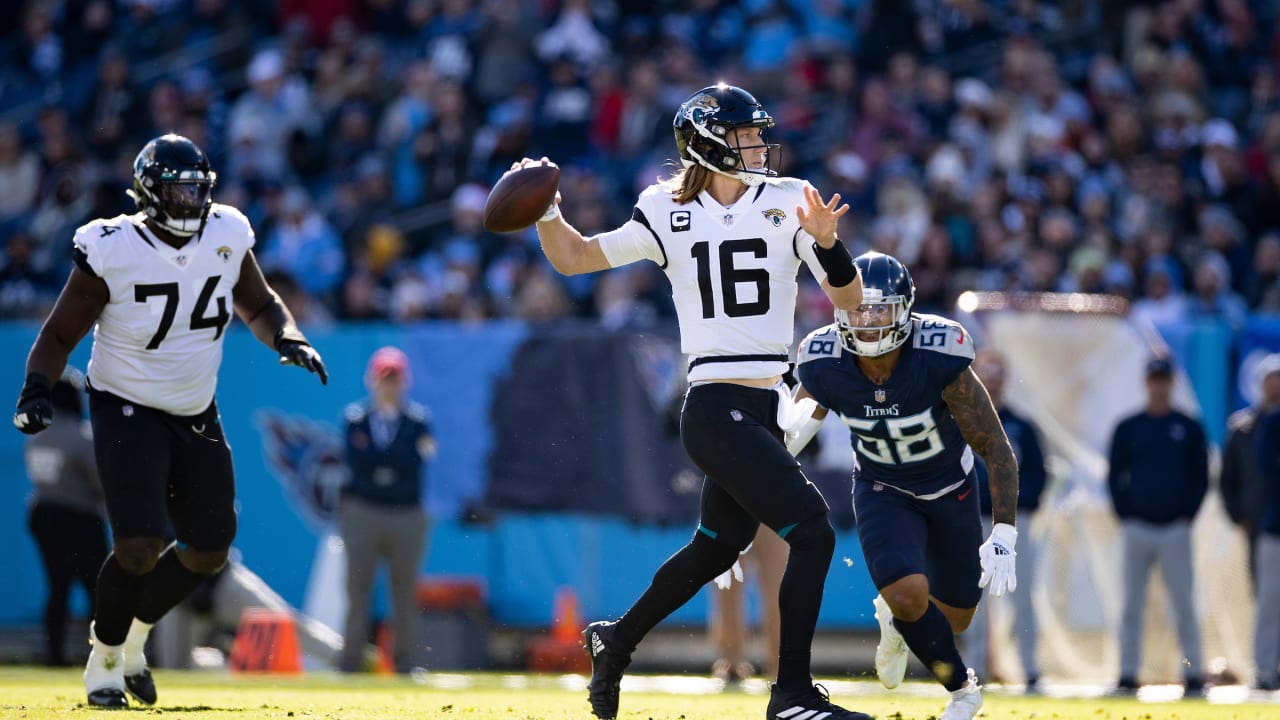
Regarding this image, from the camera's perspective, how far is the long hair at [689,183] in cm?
593

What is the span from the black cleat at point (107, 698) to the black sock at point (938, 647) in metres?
3.06

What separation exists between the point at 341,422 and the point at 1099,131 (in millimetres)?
6673

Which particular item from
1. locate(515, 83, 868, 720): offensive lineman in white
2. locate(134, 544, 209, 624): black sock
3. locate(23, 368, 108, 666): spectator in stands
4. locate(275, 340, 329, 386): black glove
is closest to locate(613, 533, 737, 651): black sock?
locate(515, 83, 868, 720): offensive lineman in white

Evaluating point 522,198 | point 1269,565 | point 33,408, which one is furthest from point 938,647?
point 1269,565

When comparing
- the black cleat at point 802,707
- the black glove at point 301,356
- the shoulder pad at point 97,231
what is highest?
the shoulder pad at point 97,231

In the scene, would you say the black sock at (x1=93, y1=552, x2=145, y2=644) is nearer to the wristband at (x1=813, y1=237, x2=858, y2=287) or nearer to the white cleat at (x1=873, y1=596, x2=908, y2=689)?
the white cleat at (x1=873, y1=596, x2=908, y2=689)

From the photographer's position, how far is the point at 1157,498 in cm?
1027

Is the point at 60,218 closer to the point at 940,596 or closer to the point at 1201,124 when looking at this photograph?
the point at 1201,124

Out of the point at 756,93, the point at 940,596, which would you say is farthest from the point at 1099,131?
the point at 940,596

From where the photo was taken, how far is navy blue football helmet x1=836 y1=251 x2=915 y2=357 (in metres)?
6.26

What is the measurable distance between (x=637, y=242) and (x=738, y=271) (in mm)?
382

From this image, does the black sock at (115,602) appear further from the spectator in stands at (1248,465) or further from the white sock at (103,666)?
the spectator in stands at (1248,465)

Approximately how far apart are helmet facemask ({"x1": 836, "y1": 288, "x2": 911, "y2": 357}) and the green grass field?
1.49m

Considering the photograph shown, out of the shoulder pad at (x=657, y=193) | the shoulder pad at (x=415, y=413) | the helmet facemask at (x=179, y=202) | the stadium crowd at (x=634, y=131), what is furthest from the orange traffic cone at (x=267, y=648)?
the shoulder pad at (x=657, y=193)
